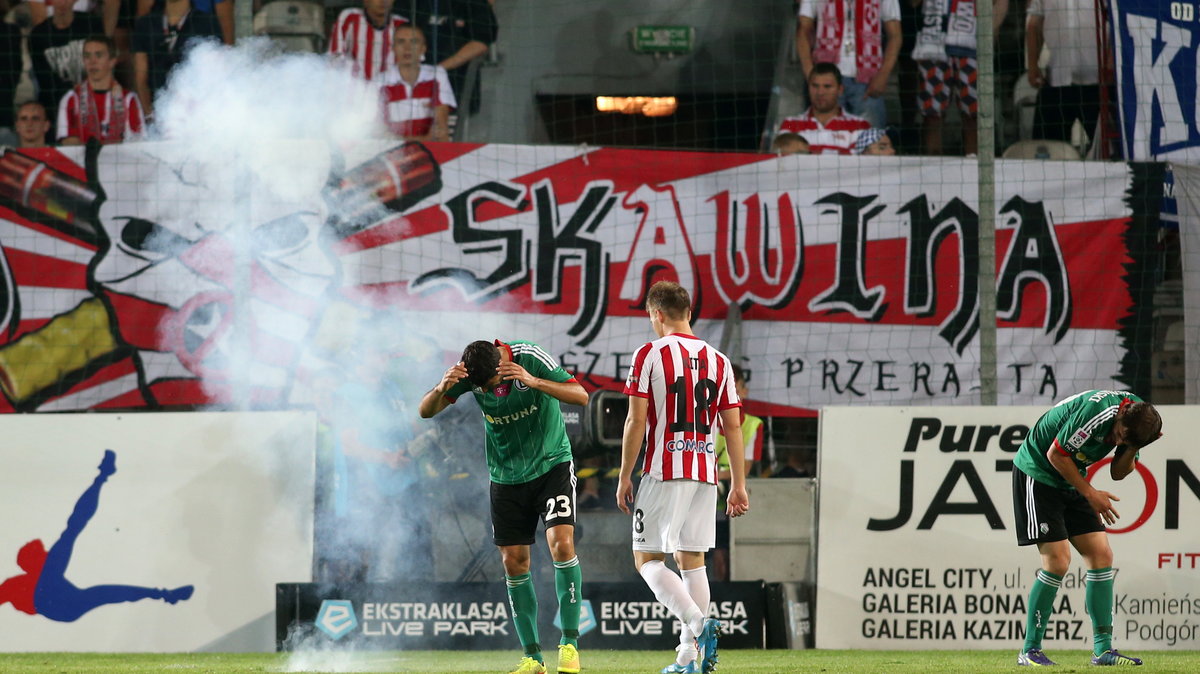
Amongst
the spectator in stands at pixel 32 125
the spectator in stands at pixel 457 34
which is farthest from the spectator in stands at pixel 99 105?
the spectator in stands at pixel 457 34

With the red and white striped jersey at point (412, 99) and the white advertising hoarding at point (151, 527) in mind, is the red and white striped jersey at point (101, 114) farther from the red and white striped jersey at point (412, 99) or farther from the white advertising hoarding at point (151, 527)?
the white advertising hoarding at point (151, 527)

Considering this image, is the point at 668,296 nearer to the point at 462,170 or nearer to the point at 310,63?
the point at 462,170

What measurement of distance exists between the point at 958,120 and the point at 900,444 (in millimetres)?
3469

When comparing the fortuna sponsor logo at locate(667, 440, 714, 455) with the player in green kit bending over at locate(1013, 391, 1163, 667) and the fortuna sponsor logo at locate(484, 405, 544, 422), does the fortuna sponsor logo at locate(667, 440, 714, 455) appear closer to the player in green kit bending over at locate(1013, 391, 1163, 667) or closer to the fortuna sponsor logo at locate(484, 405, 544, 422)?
the fortuna sponsor logo at locate(484, 405, 544, 422)

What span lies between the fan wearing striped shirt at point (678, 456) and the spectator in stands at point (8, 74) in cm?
713

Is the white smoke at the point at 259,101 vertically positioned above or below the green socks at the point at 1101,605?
above

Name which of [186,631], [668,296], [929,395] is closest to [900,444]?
[929,395]

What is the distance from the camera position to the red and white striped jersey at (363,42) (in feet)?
36.2

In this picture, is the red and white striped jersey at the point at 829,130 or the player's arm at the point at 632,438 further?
the red and white striped jersey at the point at 829,130

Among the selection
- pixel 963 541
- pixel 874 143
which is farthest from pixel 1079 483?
pixel 874 143

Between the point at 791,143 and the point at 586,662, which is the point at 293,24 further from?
the point at 586,662

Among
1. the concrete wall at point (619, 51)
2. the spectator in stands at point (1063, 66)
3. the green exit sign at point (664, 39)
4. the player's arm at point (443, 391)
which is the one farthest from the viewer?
the green exit sign at point (664, 39)

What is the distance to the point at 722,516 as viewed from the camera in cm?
955

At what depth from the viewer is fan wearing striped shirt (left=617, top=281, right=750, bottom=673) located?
655 centimetres
